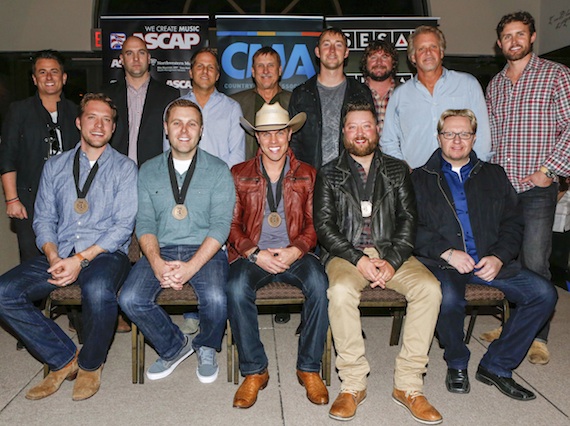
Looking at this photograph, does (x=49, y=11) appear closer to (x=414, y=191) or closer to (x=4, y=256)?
(x=4, y=256)

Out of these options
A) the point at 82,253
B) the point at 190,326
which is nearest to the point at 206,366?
the point at 190,326

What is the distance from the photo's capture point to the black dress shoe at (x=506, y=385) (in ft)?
9.37

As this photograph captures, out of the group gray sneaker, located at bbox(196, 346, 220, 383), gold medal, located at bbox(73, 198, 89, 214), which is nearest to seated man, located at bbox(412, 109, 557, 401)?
gray sneaker, located at bbox(196, 346, 220, 383)

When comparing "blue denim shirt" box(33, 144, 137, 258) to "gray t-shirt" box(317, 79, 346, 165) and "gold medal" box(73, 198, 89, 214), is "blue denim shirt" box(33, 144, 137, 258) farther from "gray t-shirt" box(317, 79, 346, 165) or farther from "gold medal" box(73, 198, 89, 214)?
"gray t-shirt" box(317, 79, 346, 165)

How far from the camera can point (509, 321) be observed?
9.95ft

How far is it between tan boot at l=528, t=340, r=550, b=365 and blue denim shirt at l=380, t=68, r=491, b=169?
4.33ft

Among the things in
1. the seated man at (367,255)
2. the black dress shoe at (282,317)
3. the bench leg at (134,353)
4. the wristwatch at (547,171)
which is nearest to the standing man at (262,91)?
the seated man at (367,255)

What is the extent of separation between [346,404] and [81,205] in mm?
1996

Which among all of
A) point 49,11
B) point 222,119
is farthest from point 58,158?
point 49,11

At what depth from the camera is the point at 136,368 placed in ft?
10.0

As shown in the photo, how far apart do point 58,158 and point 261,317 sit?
2.02 meters

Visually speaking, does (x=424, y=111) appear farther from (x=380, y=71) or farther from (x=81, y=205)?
(x=81, y=205)

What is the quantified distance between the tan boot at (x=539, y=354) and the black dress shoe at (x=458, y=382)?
0.69 m

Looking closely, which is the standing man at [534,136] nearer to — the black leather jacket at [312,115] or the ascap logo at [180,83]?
the black leather jacket at [312,115]
